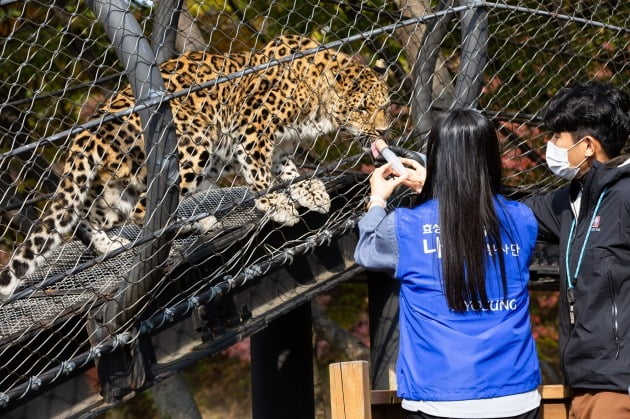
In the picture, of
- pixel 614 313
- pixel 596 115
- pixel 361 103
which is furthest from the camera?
pixel 361 103

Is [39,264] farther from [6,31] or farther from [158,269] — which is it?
[6,31]

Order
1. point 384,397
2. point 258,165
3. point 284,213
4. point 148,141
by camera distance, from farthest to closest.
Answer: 1. point 258,165
2. point 284,213
3. point 148,141
4. point 384,397

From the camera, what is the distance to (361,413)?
3.33 metres

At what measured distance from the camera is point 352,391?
3346 millimetres

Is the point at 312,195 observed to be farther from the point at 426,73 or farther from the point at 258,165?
the point at 426,73

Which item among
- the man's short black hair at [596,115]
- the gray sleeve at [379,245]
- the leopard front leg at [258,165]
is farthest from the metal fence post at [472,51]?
the gray sleeve at [379,245]

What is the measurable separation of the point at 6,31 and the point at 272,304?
411cm

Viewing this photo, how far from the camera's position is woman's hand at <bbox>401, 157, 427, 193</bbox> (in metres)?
3.47

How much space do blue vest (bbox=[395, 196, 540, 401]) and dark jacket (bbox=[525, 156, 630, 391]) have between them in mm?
226

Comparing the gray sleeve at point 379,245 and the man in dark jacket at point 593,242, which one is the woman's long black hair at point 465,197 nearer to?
the gray sleeve at point 379,245

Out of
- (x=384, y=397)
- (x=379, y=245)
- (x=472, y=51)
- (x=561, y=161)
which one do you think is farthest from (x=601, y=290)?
(x=472, y=51)

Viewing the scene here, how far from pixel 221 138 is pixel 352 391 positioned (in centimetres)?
232

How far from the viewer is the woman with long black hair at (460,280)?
3121mm

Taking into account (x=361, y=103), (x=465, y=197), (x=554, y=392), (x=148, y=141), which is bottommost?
(x=554, y=392)
